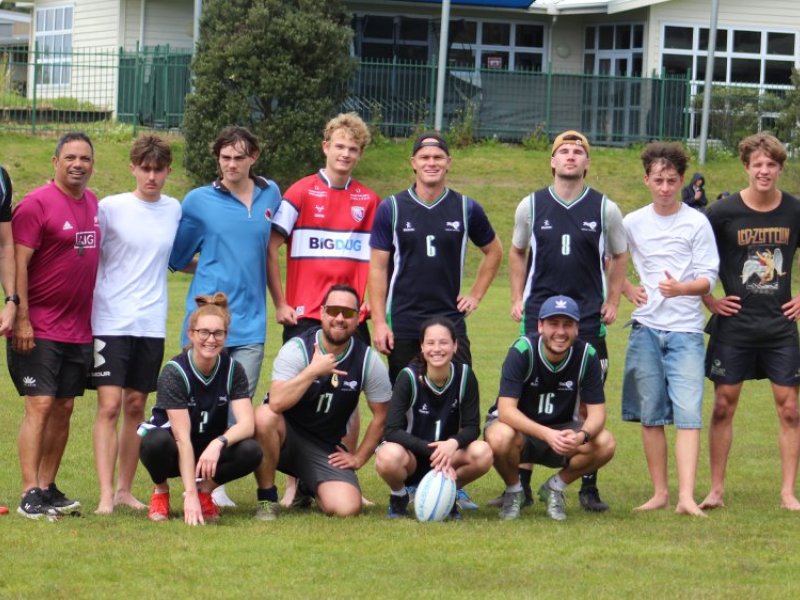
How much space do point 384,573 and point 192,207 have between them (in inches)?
119

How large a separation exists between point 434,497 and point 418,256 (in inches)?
61.8

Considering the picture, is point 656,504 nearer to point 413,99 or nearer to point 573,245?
point 573,245

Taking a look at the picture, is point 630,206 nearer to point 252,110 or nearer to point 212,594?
point 252,110

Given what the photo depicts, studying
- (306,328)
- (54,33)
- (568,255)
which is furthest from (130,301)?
(54,33)

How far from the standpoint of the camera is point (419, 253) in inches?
345

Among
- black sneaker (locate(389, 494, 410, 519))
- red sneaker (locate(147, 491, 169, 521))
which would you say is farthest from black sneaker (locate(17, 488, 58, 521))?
black sneaker (locate(389, 494, 410, 519))

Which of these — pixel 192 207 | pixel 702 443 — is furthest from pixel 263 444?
pixel 702 443

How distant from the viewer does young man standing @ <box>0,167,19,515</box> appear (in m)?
7.93

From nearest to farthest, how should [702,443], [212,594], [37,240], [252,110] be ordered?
[212,594] → [37,240] → [702,443] → [252,110]

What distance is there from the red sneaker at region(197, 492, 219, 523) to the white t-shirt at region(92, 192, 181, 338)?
1.05 meters

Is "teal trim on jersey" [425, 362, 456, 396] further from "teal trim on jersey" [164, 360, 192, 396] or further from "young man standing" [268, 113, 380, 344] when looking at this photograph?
"teal trim on jersey" [164, 360, 192, 396]

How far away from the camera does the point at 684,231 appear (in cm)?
884

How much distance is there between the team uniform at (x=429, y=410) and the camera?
841 centimetres

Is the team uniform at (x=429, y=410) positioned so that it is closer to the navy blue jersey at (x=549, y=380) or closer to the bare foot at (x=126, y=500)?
the navy blue jersey at (x=549, y=380)
